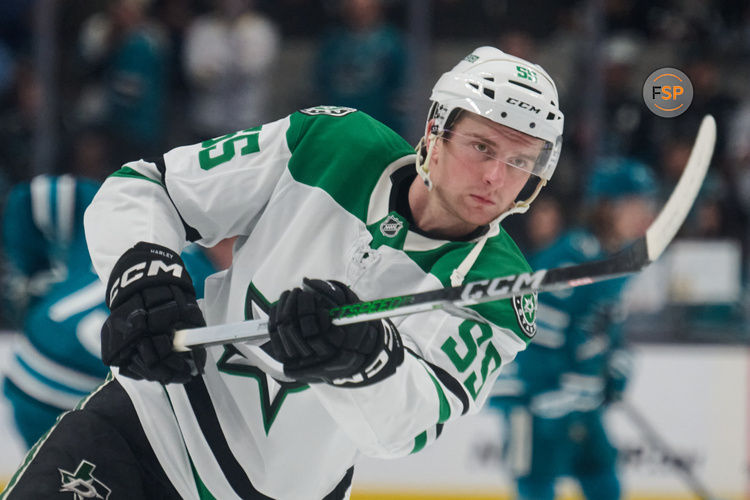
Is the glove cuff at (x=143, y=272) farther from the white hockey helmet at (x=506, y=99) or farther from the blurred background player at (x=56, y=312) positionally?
the blurred background player at (x=56, y=312)

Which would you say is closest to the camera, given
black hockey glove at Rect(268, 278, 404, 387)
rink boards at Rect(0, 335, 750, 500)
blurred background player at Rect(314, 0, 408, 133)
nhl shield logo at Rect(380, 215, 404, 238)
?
black hockey glove at Rect(268, 278, 404, 387)

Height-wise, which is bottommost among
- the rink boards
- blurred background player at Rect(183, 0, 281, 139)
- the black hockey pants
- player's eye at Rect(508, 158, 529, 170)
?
the rink boards

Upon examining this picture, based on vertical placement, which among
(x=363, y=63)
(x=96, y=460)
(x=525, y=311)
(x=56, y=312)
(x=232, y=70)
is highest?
(x=525, y=311)

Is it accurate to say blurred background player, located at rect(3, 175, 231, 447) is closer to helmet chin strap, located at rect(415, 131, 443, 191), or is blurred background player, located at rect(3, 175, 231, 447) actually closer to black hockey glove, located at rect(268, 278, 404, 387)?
helmet chin strap, located at rect(415, 131, 443, 191)

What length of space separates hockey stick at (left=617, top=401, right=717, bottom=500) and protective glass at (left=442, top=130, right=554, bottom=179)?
2810 millimetres

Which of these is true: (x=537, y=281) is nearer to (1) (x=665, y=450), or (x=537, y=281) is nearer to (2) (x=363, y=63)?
(2) (x=363, y=63)

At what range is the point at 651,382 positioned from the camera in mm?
4883

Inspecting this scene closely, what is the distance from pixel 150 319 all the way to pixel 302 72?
332 centimetres

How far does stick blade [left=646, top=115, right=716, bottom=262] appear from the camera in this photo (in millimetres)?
1326

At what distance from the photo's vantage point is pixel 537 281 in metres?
1.46

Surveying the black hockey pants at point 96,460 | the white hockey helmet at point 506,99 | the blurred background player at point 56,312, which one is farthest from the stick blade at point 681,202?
the blurred background player at point 56,312

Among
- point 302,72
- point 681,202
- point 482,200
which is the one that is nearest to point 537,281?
point 681,202

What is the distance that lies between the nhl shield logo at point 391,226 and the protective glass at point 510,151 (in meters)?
0.16

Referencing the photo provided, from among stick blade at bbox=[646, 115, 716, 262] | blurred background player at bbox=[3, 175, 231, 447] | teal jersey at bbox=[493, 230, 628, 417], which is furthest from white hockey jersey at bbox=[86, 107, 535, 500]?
teal jersey at bbox=[493, 230, 628, 417]
